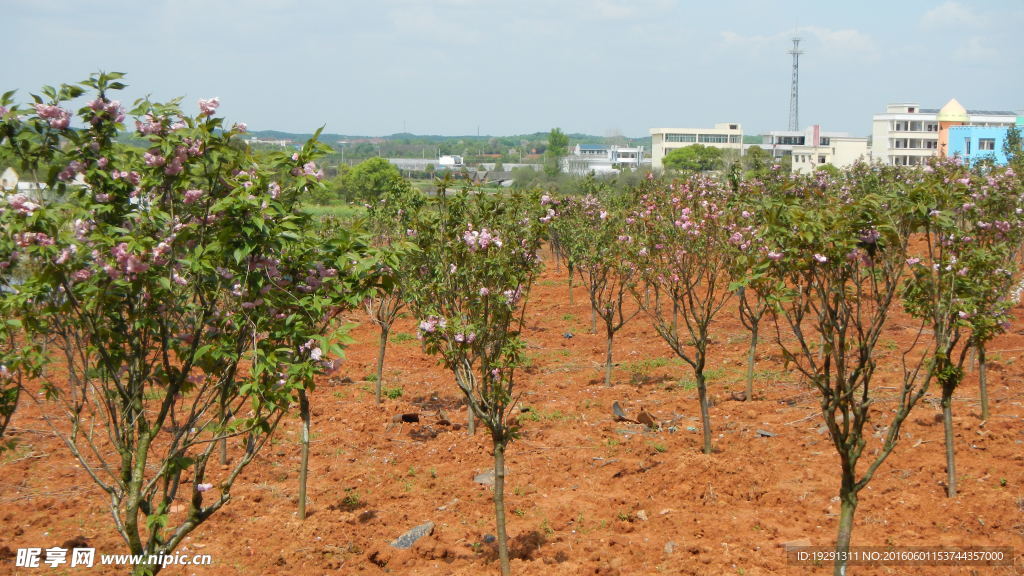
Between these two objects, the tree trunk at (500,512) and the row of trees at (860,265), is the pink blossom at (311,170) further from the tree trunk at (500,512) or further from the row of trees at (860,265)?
the tree trunk at (500,512)

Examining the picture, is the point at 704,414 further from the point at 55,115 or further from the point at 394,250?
the point at 55,115

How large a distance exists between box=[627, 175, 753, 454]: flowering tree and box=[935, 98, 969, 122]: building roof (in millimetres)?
91477

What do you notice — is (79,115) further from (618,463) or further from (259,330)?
(618,463)

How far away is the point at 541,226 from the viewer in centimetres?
788

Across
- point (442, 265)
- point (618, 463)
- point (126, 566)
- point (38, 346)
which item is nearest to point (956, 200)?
point (442, 265)

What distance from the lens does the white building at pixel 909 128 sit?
9219 cm

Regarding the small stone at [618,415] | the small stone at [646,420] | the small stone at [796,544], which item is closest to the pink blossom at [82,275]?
the small stone at [796,544]

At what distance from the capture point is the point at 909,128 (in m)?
93.2

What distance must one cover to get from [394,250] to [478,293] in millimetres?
2230

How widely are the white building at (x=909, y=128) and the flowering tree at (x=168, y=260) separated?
325ft

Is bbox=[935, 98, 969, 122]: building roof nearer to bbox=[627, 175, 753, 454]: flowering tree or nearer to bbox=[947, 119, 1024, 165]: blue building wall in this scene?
bbox=[947, 119, 1024, 165]: blue building wall

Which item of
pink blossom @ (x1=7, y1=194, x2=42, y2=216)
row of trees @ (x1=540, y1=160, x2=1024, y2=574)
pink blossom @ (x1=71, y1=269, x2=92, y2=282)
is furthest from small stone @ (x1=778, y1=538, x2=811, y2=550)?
pink blossom @ (x1=7, y1=194, x2=42, y2=216)

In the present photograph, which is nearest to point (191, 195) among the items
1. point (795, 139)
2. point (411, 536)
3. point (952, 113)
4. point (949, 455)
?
point (411, 536)

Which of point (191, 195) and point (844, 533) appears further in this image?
point (844, 533)
